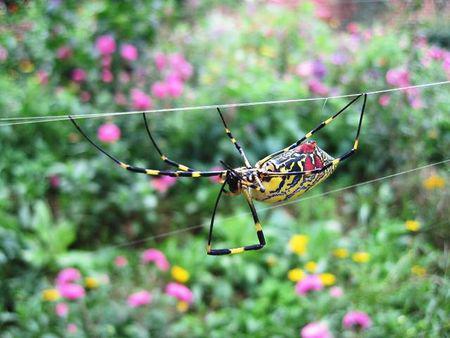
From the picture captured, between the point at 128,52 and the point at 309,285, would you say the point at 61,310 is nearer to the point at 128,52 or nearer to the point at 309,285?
the point at 309,285

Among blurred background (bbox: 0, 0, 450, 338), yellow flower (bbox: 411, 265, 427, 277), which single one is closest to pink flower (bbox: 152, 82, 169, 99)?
blurred background (bbox: 0, 0, 450, 338)

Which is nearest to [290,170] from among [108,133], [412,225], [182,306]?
[182,306]

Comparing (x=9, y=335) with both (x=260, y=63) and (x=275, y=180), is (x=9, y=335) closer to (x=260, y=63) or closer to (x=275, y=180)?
(x=275, y=180)

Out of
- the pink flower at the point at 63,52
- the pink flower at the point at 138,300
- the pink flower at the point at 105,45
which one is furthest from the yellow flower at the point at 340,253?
the pink flower at the point at 63,52

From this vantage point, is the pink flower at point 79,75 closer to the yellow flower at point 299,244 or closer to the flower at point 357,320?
the yellow flower at point 299,244

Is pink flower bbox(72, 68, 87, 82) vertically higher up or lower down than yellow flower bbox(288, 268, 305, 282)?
higher up

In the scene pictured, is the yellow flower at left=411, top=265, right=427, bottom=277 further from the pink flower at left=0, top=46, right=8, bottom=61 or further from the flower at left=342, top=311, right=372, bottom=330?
the pink flower at left=0, top=46, right=8, bottom=61
